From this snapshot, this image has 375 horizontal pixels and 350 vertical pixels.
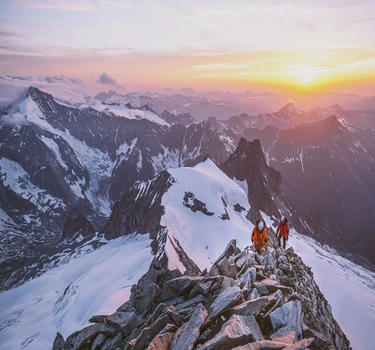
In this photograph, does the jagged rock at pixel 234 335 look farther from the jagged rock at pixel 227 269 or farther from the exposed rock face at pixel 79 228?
the exposed rock face at pixel 79 228

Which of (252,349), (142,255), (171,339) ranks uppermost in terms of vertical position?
(252,349)

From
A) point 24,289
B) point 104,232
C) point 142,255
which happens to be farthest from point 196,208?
point 24,289

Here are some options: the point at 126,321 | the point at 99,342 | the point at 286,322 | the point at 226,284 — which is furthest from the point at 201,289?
the point at 99,342

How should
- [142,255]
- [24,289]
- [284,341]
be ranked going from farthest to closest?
[24,289]
[142,255]
[284,341]

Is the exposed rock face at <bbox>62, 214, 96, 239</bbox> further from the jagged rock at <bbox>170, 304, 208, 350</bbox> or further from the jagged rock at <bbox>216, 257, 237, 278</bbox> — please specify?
the jagged rock at <bbox>170, 304, 208, 350</bbox>

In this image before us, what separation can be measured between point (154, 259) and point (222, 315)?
55365 millimetres

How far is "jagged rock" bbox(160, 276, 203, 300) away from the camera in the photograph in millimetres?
19484

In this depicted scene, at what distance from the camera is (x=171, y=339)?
544 inches

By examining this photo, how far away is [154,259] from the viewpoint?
2638 inches

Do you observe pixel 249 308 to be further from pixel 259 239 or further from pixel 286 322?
pixel 259 239

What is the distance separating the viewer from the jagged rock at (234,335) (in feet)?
37.8

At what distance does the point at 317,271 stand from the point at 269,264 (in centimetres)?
8776

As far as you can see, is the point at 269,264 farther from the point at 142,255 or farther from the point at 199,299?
the point at 142,255

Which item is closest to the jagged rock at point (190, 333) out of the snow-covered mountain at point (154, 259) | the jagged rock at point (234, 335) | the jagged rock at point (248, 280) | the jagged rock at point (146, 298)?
the jagged rock at point (234, 335)
